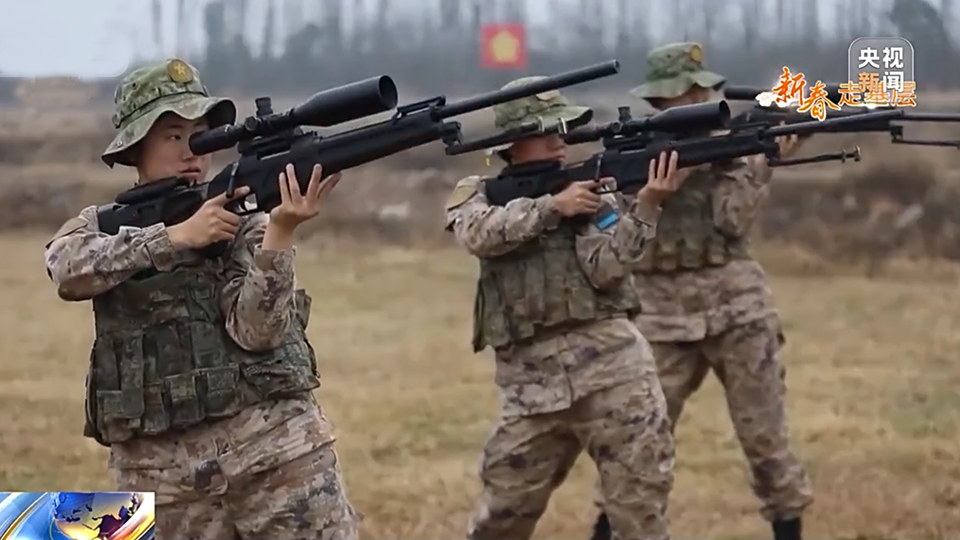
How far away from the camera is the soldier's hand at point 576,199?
400 cm

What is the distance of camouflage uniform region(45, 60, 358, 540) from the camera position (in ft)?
9.90

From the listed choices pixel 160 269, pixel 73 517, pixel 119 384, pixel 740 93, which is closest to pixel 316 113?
pixel 160 269

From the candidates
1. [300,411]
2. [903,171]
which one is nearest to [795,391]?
[903,171]

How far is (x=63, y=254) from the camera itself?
3008 millimetres

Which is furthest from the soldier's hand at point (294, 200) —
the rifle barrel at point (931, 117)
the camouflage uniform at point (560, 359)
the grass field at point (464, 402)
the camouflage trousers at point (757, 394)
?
the grass field at point (464, 402)

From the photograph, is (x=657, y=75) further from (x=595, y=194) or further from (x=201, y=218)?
(x=201, y=218)

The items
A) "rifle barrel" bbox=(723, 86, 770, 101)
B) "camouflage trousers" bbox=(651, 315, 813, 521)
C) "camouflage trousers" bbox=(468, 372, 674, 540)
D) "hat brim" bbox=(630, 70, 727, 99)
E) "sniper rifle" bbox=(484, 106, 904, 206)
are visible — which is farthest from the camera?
"rifle barrel" bbox=(723, 86, 770, 101)

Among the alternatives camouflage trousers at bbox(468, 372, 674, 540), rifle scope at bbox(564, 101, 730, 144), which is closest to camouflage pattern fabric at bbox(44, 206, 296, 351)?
camouflage trousers at bbox(468, 372, 674, 540)

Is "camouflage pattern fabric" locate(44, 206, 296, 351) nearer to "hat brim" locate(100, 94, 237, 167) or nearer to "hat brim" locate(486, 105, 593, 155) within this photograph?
"hat brim" locate(100, 94, 237, 167)

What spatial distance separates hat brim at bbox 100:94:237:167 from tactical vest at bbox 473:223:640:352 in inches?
49.2

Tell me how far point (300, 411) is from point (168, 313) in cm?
35

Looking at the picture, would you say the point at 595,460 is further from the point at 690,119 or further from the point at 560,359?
the point at 690,119

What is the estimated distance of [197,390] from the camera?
3018 mm

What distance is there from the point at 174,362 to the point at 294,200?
457 mm
